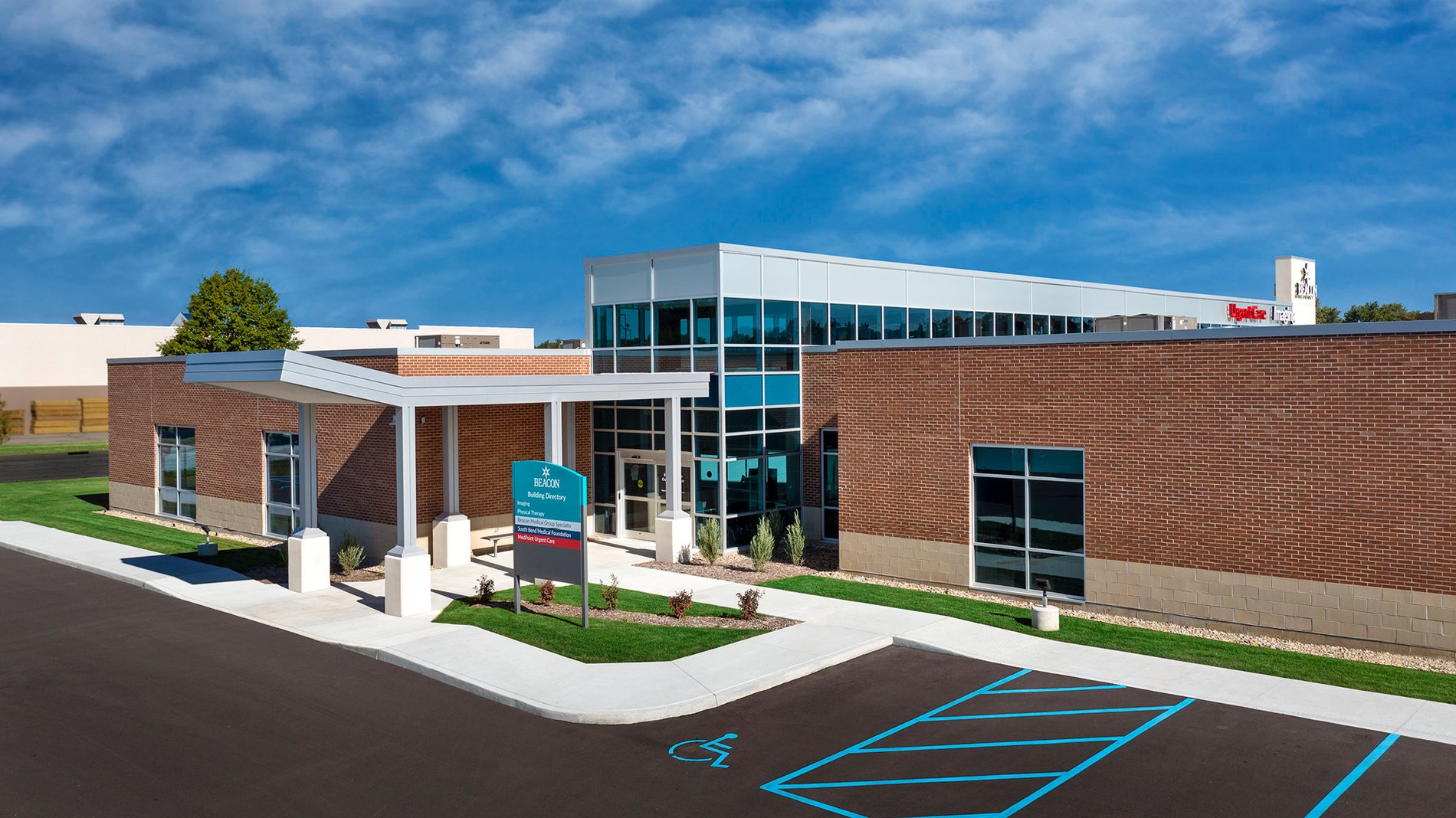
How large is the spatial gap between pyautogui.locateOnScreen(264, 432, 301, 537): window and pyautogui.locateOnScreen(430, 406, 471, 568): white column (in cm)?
575

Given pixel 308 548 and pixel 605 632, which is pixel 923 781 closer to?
pixel 605 632

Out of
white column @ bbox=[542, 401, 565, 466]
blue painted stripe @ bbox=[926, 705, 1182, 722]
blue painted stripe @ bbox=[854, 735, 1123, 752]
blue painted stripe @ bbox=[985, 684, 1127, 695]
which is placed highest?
white column @ bbox=[542, 401, 565, 466]

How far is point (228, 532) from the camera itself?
2809cm

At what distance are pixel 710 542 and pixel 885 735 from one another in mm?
11160

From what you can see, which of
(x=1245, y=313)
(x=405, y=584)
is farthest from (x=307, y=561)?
(x=1245, y=313)

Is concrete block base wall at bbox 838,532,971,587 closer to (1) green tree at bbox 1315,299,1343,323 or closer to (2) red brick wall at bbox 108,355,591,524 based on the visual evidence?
(2) red brick wall at bbox 108,355,591,524

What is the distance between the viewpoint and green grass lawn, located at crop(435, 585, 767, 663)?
50.8 feet

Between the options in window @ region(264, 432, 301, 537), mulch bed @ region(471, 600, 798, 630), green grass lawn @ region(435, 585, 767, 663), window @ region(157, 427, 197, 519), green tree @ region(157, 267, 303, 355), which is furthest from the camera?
green tree @ region(157, 267, 303, 355)

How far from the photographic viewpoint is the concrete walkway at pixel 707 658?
12922 mm

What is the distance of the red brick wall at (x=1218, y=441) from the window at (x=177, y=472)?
20.3 metres

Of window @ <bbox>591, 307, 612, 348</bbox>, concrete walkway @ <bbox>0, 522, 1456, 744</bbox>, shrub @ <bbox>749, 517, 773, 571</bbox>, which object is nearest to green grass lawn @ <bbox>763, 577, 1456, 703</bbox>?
concrete walkway @ <bbox>0, 522, 1456, 744</bbox>

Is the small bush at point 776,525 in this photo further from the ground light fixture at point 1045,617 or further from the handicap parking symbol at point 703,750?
the handicap parking symbol at point 703,750

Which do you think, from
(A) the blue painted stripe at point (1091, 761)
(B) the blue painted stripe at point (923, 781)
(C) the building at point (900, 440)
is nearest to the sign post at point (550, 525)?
(C) the building at point (900, 440)

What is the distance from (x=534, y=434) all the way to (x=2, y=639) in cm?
1128
